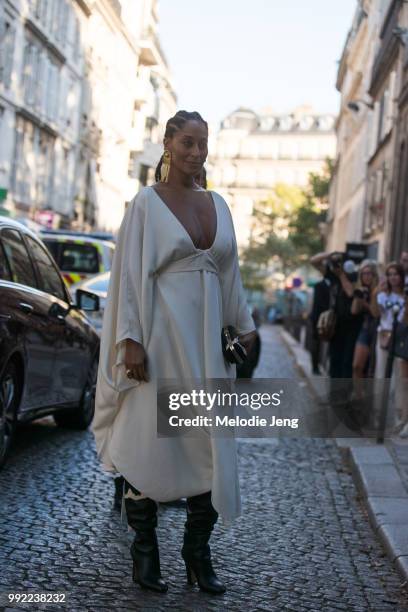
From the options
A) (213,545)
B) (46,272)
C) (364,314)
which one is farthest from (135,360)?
(364,314)

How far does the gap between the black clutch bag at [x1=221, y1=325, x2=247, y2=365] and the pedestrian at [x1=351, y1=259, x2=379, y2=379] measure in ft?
25.4

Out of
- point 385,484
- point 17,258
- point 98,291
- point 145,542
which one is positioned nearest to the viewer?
point 145,542

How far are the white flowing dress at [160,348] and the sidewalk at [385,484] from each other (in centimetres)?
135

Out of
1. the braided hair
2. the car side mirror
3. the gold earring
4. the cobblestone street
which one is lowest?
the cobblestone street

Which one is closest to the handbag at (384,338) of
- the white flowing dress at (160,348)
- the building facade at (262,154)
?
the white flowing dress at (160,348)

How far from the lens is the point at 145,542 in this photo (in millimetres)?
4770

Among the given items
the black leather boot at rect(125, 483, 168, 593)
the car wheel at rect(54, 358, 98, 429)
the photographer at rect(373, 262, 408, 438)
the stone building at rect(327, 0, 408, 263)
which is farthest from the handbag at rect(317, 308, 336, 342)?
the stone building at rect(327, 0, 408, 263)

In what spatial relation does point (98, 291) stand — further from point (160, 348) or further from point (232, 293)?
point (160, 348)

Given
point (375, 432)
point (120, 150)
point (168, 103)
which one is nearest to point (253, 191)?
point (168, 103)

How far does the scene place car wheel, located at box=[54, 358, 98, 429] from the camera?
973 centimetres

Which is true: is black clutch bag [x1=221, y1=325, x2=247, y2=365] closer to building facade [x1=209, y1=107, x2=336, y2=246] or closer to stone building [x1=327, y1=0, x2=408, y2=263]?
stone building [x1=327, y1=0, x2=408, y2=263]

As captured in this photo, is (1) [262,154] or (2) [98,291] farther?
(1) [262,154]

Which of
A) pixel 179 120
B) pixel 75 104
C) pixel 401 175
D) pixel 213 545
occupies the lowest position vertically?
pixel 213 545

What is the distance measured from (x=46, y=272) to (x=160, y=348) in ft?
13.5
